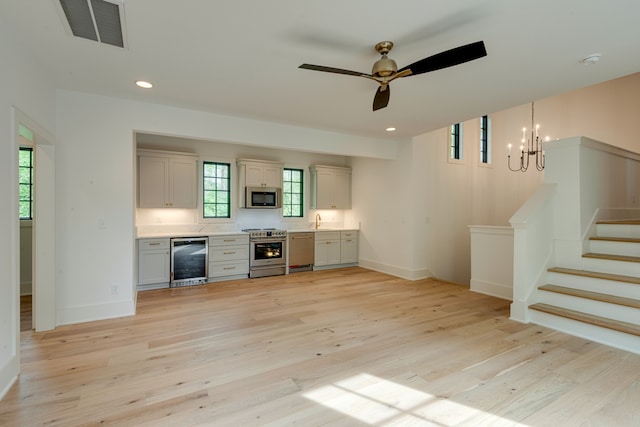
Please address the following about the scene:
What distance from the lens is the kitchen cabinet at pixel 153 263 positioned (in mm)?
4840

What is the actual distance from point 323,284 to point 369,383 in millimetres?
3053

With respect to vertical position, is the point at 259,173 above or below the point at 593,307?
above

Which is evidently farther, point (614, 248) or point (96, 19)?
point (614, 248)

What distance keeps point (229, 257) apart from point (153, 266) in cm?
124

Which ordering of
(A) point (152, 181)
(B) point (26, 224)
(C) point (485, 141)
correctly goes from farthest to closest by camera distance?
(C) point (485, 141) < (A) point (152, 181) < (B) point (26, 224)

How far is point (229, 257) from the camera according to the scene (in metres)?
5.60

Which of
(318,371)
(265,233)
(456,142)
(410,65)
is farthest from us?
(456,142)

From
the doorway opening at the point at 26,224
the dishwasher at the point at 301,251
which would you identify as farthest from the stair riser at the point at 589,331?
the doorway opening at the point at 26,224

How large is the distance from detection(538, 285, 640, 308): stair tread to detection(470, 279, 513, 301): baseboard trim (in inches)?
33.0

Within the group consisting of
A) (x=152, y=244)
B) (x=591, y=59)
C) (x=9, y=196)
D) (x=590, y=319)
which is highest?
(x=591, y=59)

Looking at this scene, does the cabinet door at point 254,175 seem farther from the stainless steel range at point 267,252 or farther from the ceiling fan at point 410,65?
the ceiling fan at point 410,65

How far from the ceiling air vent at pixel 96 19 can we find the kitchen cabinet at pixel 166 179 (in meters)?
2.96

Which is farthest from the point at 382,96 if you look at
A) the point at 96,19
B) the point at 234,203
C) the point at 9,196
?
the point at 234,203

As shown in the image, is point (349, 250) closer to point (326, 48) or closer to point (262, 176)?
point (262, 176)
